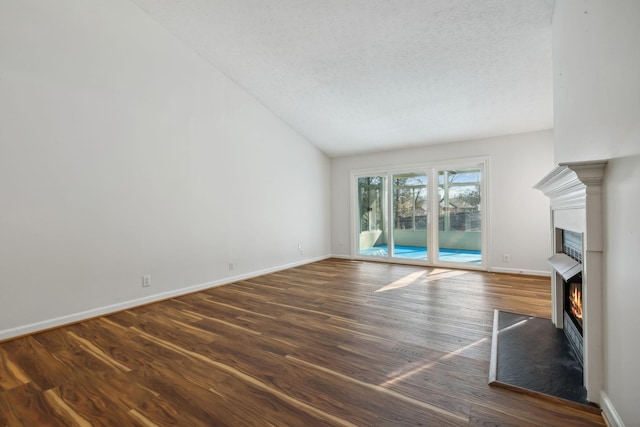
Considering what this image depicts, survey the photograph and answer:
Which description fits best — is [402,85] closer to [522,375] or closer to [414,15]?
[414,15]

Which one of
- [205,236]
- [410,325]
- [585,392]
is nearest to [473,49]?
[410,325]

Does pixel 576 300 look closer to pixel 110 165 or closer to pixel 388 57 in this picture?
pixel 388 57

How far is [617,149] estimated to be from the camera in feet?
4.31

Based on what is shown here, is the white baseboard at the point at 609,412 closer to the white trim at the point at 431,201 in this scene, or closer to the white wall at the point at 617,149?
the white wall at the point at 617,149

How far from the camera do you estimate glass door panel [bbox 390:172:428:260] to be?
18.2ft

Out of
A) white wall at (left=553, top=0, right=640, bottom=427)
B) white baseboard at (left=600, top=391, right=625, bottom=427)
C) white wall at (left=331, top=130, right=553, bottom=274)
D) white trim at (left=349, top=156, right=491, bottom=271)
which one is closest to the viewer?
white wall at (left=553, top=0, right=640, bottom=427)

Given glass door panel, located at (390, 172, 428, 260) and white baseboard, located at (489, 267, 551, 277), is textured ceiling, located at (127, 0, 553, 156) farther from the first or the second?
white baseboard, located at (489, 267, 551, 277)

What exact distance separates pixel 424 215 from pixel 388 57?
3.12 m

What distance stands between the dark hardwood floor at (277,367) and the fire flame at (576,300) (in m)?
0.64

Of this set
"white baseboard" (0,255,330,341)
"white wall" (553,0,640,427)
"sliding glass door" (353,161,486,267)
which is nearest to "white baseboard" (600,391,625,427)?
"white wall" (553,0,640,427)

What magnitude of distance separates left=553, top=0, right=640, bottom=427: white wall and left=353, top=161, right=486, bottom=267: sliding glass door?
341 centimetres

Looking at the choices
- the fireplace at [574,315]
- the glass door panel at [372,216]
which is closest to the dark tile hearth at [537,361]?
the fireplace at [574,315]

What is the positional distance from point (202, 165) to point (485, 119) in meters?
4.23

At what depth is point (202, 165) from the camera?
395 cm
